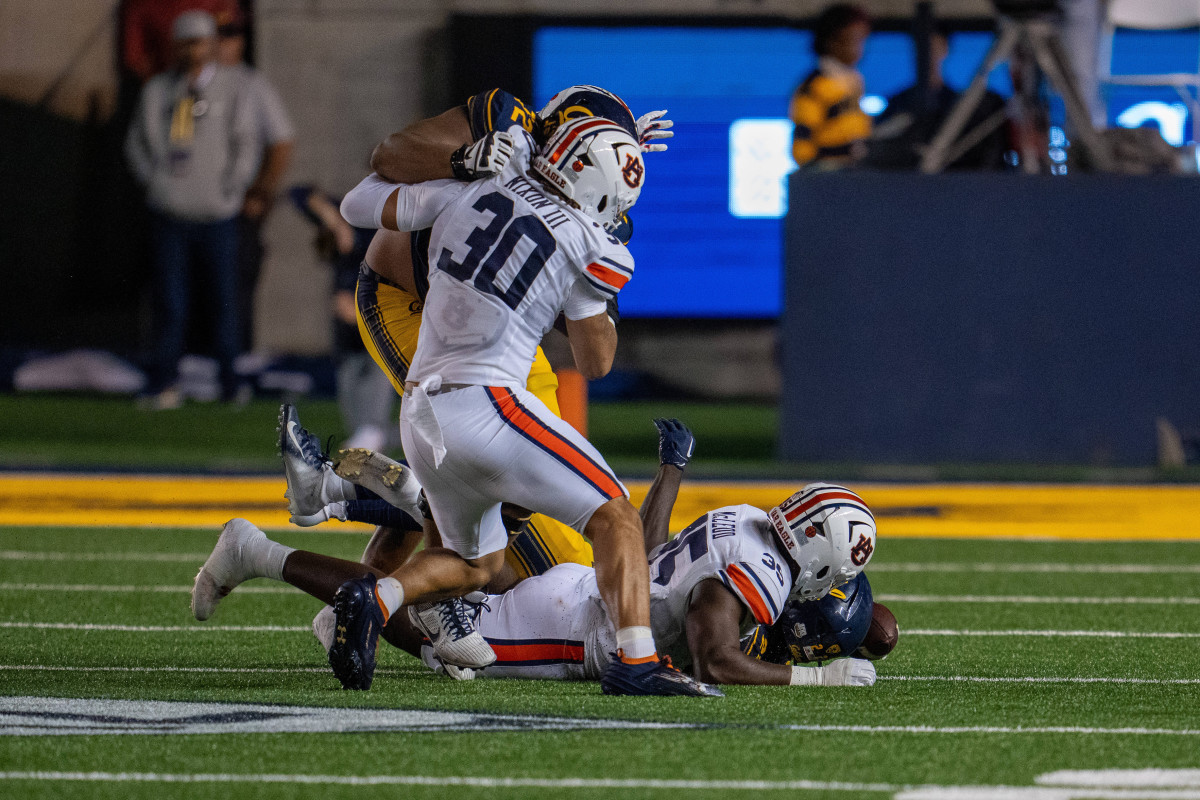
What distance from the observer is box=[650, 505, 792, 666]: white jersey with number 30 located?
4488mm

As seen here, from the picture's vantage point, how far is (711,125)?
46.3 ft

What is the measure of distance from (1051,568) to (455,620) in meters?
3.35

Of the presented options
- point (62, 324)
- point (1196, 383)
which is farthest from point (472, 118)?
point (62, 324)

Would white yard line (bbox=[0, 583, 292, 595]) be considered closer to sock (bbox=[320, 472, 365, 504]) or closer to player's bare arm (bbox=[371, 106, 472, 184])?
sock (bbox=[320, 472, 365, 504])

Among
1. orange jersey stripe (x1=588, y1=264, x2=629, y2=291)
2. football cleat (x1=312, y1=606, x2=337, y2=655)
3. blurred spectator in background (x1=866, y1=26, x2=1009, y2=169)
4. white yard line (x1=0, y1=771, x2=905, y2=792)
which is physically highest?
orange jersey stripe (x1=588, y1=264, x2=629, y2=291)

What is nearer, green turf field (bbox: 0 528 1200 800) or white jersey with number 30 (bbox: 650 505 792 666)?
green turf field (bbox: 0 528 1200 800)

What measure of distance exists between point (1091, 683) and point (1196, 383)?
5.87 m

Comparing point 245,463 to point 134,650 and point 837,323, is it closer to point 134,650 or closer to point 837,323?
point 837,323

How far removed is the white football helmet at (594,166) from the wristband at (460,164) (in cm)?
19

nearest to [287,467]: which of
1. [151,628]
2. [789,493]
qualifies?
[151,628]

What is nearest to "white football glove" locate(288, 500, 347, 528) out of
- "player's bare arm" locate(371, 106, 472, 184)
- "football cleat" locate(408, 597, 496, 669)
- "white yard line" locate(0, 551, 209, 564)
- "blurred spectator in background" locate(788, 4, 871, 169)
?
"football cleat" locate(408, 597, 496, 669)

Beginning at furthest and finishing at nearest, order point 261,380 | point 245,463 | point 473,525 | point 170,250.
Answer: point 261,380
point 170,250
point 245,463
point 473,525

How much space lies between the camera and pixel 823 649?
4805 mm

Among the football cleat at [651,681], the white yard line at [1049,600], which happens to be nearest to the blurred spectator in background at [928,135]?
the white yard line at [1049,600]
